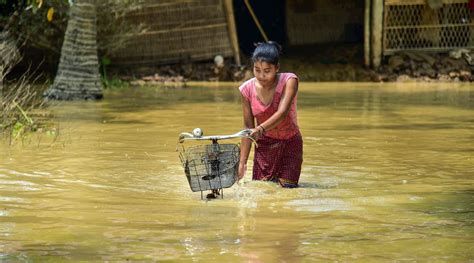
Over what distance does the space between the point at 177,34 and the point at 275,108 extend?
36.8 feet

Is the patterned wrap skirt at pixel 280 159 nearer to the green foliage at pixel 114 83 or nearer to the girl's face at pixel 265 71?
the girl's face at pixel 265 71

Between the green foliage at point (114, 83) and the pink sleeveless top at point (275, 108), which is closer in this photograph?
the pink sleeveless top at point (275, 108)

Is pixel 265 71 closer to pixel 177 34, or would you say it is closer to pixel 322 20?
pixel 177 34

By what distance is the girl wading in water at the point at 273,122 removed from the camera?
672cm

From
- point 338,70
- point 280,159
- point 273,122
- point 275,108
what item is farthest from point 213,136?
point 338,70

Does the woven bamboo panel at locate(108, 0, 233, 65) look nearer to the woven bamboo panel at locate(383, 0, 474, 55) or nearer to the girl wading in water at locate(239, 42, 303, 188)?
the woven bamboo panel at locate(383, 0, 474, 55)

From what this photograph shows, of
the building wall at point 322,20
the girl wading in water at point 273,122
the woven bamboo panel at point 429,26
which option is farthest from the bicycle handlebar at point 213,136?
the building wall at point 322,20

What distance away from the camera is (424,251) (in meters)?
4.95

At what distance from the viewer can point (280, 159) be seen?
7.05 metres

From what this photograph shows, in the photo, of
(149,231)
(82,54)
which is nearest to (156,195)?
(149,231)

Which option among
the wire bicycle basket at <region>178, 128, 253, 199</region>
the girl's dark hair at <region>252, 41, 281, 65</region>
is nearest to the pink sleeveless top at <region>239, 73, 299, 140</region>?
the girl's dark hair at <region>252, 41, 281, 65</region>

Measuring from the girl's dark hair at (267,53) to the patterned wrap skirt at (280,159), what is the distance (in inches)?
28.2

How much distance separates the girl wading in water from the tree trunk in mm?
7279

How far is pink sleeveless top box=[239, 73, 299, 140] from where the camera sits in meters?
6.87
